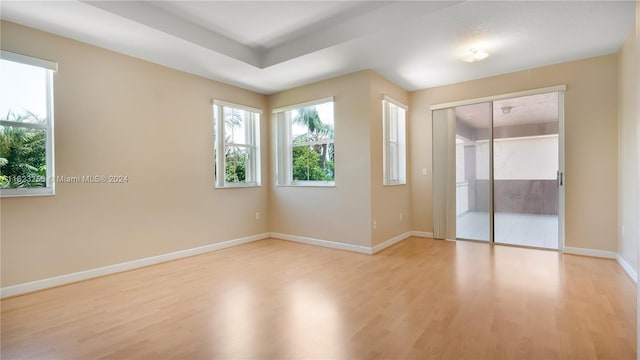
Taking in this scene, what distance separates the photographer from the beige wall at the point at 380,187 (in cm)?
423

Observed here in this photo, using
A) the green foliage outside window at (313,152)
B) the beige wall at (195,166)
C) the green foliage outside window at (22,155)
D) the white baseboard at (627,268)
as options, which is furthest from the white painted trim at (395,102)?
the green foliage outside window at (22,155)

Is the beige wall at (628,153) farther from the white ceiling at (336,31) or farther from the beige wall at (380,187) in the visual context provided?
the beige wall at (380,187)

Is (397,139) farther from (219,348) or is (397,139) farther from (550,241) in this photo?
(219,348)

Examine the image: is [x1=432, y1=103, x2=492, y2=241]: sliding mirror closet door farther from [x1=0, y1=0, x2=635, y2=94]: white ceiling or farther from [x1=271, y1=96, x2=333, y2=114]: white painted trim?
[x1=271, y1=96, x2=333, y2=114]: white painted trim

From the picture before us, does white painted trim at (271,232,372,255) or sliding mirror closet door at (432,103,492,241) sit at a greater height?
sliding mirror closet door at (432,103,492,241)

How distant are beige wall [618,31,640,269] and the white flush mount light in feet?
4.26

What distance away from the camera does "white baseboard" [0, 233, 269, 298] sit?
2.79 metres

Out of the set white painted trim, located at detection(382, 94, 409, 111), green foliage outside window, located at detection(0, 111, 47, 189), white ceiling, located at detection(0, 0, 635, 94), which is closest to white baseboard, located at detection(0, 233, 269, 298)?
green foliage outside window, located at detection(0, 111, 47, 189)

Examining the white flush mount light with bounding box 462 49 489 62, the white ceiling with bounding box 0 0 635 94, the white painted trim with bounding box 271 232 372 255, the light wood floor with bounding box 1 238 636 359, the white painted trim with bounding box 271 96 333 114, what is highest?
the white ceiling with bounding box 0 0 635 94

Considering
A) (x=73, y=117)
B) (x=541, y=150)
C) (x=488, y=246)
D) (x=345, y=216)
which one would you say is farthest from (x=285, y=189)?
(x=541, y=150)

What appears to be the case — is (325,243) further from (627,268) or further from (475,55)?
(627,268)

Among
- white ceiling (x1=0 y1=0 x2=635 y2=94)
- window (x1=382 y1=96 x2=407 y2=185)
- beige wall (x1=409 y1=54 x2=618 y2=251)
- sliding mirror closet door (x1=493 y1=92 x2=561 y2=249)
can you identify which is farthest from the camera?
window (x1=382 y1=96 x2=407 y2=185)

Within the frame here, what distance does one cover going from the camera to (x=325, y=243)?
4629 mm

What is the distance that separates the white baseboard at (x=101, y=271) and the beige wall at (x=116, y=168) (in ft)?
Answer: 0.18
